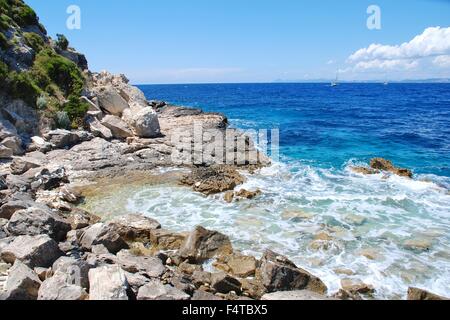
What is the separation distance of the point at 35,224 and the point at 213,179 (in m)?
9.74

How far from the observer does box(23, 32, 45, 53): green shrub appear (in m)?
31.0

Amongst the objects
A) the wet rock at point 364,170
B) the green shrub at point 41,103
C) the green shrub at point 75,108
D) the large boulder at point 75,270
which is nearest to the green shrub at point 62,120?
the green shrub at point 75,108

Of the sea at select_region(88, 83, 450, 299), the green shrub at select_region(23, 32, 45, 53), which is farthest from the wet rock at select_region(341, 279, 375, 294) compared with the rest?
the green shrub at select_region(23, 32, 45, 53)

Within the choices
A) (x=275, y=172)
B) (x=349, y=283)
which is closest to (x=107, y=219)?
(x=349, y=283)

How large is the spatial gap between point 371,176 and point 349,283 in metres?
13.4

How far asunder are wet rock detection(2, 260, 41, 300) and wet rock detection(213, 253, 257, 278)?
199 inches

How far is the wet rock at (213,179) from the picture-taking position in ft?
63.1

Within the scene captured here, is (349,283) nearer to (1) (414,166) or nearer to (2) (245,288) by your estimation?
(2) (245,288)

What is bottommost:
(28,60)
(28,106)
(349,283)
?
(349,283)

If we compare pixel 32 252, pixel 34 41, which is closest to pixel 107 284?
pixel 32 252

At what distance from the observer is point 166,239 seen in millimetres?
13008

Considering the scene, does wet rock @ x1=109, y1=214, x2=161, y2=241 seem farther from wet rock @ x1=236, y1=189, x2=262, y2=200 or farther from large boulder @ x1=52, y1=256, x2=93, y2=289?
wet rock @ x1=236, y1=189, x2=262, y2=200

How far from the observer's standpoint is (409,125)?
4506cm

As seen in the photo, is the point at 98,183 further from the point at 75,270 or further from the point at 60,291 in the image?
the point at 60,291
